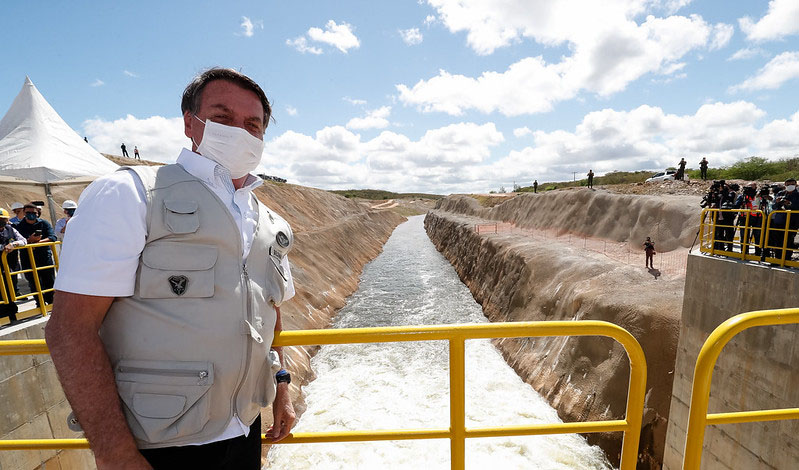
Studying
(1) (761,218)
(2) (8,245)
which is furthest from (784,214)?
(2) (8,245)

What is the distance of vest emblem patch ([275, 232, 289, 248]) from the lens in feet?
6.79

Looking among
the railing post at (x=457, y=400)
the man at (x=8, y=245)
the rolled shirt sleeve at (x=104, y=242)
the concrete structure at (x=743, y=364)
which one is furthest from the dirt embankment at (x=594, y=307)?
the man at (x=8, y=245)

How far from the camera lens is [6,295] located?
536 cm

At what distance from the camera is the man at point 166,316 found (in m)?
1.39

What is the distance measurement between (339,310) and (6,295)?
67.6ft

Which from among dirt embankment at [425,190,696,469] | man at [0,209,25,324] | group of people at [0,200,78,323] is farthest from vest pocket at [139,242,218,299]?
dirt embankment at [425,190,696,469]

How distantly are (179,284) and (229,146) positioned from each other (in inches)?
31.8

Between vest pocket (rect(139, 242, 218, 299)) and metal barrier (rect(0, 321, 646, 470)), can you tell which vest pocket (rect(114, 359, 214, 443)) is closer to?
vest pocket (rect(139, 242, 218, 299))

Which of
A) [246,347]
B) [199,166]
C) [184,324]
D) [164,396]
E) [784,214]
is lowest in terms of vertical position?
[784,214]

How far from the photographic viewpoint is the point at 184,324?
1.53 meters

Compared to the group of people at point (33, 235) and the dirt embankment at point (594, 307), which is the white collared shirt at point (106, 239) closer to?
the group of people at point (33, 235)

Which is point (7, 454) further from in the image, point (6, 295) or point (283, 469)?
point (283, 469)

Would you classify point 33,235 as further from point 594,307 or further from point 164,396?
point 594,307

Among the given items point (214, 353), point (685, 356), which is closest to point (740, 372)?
point (685, 356)
